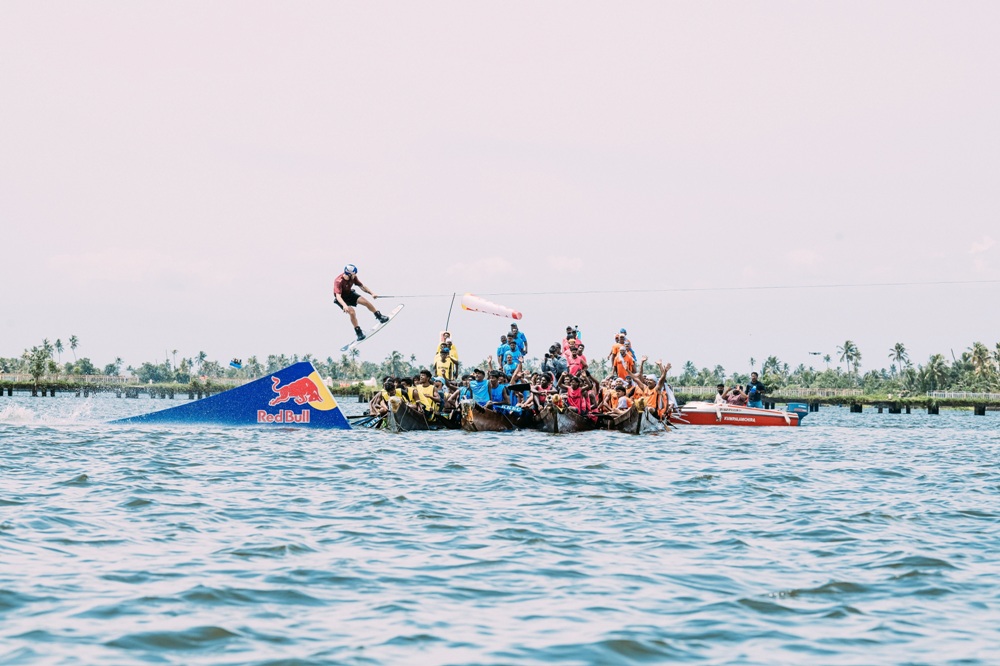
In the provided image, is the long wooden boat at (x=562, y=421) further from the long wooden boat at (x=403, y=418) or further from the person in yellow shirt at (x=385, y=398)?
the person in yellow shirt at (x=385, y=398)

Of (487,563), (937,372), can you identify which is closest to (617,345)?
(487,563)

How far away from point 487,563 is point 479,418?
1787 cm

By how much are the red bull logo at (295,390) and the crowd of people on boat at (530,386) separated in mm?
1895

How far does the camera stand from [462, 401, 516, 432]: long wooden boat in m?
27.0

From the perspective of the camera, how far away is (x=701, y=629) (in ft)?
23.1

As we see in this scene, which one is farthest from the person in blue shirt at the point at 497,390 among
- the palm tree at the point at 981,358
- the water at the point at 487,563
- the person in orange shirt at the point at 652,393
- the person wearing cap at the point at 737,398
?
the palm tree at the point at 981,358

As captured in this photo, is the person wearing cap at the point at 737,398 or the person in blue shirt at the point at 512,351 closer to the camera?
the person in blue shirt at the point at 512,351

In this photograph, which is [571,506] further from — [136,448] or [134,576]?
[136,448]

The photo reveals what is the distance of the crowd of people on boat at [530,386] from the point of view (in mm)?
27188

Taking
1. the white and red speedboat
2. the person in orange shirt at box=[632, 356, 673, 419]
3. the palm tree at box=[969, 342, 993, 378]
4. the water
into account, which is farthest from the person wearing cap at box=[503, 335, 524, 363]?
the palm tree at box=[969, 342, 993, 378]

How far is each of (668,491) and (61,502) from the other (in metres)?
7.69

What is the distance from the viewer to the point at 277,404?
87.1 ft

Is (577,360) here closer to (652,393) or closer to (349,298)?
(652,393)

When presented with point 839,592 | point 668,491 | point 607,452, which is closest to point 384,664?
point 839,592
